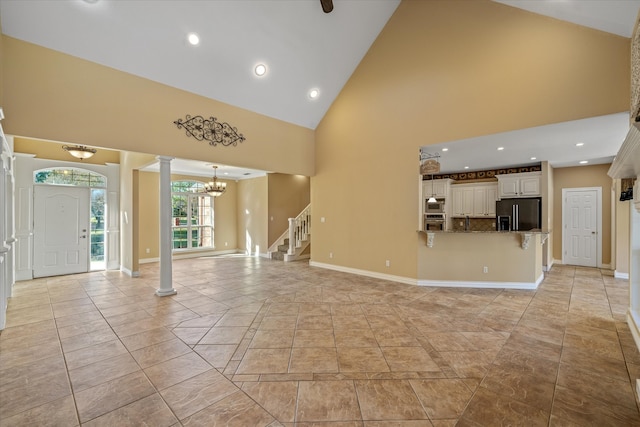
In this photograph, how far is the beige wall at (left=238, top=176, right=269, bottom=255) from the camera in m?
9.16

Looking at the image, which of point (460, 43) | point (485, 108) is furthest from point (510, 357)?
point (460, 43)

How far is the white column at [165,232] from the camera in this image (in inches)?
190

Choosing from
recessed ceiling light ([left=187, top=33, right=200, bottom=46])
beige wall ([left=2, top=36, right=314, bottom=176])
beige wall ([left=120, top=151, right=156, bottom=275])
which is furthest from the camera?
beige wall ([left=120, top=151, right=156, bottom=275])

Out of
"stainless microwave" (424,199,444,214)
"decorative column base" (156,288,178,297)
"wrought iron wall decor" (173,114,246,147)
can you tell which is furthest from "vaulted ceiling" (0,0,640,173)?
"stainless microwave" (424,199,444,214)

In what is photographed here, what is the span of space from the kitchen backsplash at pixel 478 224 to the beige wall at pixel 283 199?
498 cm

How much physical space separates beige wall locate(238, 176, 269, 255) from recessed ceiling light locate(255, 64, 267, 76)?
4.14 m

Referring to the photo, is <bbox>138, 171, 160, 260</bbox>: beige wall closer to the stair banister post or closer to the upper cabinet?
the stair banister post

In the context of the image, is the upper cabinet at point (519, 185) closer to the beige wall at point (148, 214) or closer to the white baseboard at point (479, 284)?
the white baseboard at point (479, 284)

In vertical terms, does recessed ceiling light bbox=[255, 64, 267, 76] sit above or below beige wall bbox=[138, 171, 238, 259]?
above

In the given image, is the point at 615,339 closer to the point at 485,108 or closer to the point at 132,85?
the point at 485,108

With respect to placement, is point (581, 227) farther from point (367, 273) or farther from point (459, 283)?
point (367, 273)

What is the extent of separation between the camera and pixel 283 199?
948 cm

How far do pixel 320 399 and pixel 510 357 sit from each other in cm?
198

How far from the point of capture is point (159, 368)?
2525 mm
